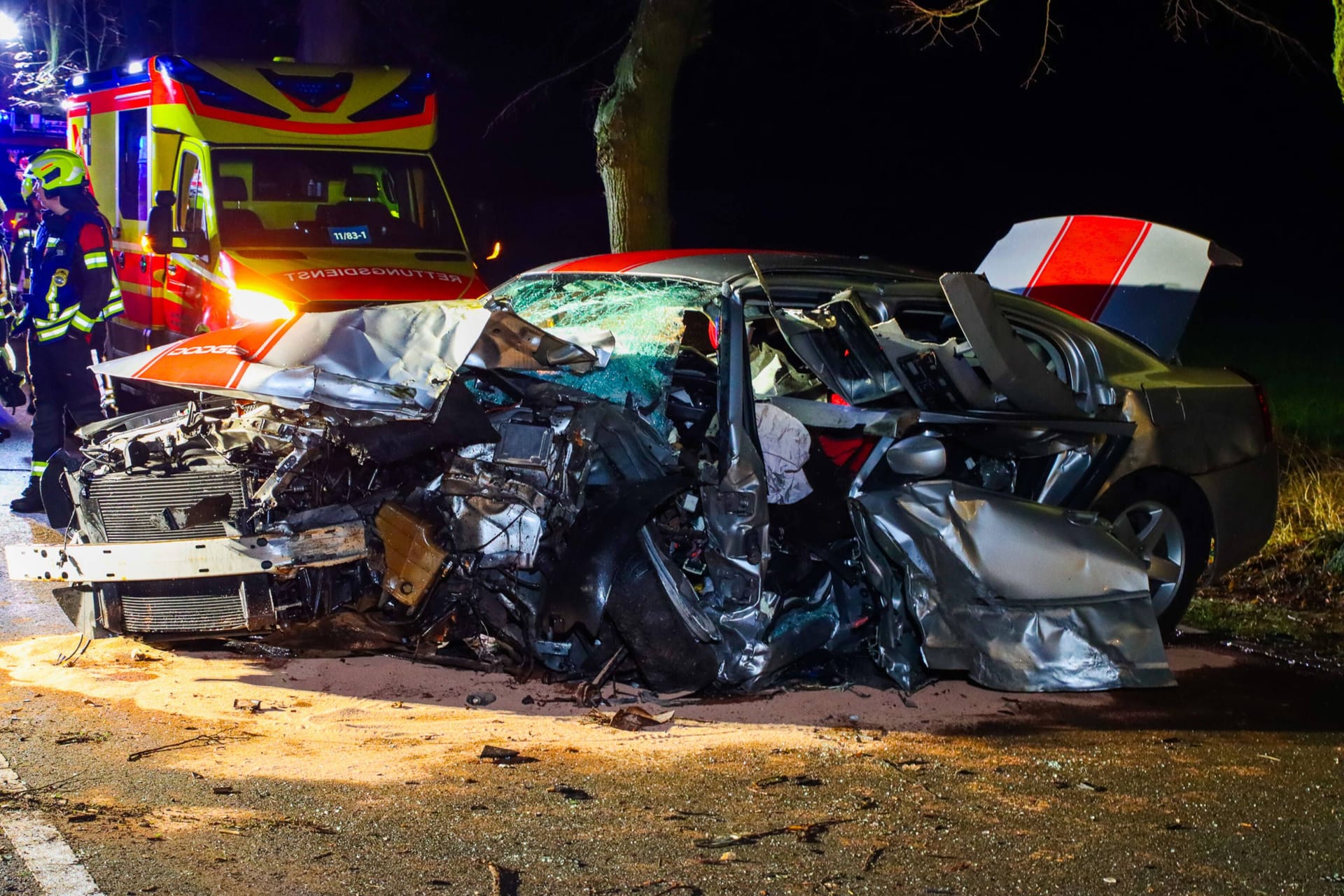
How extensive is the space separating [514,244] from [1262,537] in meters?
21.2

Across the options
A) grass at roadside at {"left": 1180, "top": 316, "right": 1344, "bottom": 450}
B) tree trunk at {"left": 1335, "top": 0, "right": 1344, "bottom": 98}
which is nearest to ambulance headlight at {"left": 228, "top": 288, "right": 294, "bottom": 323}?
grass at roadside at {"left": 1180, "top": 316, "right": 1344, "bottom": 450}

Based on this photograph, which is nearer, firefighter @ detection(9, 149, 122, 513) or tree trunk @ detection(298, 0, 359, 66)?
firefighter @ detection(9, 149, 122, 513)

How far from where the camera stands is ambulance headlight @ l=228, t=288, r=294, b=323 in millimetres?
8648

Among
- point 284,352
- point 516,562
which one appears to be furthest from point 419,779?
point 284,352

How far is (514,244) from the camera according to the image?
26.0m

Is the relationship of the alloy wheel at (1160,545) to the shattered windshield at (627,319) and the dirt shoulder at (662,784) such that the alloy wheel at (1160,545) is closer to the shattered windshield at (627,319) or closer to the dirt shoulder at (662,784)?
the dirt shoulder at (662,784)

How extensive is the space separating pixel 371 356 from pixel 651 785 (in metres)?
1.87

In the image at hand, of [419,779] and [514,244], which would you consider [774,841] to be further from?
[514,244]

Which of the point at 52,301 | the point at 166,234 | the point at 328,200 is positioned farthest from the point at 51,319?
the point at 328,200

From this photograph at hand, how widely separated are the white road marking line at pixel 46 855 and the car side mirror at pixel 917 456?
296 centimetres

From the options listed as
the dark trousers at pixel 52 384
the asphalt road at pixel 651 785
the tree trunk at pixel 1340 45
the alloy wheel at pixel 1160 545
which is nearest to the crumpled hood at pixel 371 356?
the asphalt road at pixel 651 785

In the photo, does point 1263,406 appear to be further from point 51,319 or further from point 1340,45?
point 51,319

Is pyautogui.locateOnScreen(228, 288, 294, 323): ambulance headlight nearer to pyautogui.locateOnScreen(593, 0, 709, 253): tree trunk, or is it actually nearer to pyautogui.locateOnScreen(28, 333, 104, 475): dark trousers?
pyautogui.locateOnScreen(28, 333, 104, 475): dark trousers

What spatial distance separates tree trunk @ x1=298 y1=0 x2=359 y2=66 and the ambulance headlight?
8.19 metres
